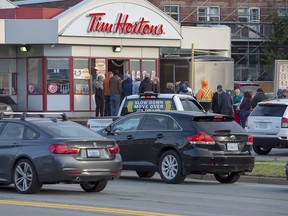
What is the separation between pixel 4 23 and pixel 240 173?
821 inches

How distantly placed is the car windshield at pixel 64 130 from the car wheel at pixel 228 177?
401 cm

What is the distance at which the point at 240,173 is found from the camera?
1939 cm

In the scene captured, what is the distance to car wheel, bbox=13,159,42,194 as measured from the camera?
52.4 feet

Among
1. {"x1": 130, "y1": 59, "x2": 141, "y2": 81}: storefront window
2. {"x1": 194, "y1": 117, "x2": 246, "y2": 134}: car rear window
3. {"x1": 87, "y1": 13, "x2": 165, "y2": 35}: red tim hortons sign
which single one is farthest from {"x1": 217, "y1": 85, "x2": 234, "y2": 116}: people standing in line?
{"x1": 130, "y1": 59, "x2": 141, "y2": 81}: storefront window

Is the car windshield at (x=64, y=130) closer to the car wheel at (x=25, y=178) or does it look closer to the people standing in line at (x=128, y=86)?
the car wheel at (x=25, y=178)

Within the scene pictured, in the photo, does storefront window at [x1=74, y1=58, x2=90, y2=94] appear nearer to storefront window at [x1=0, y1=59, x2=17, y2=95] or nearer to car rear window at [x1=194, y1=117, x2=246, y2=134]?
storefront window at [x1=0, y1=59, x2=17, y2=95]

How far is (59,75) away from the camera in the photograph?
1522 inches

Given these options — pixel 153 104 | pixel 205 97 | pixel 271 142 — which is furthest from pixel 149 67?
pixel 153 104

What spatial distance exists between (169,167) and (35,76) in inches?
832

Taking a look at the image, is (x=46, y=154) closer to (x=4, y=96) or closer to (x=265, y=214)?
(x=265, y=214)

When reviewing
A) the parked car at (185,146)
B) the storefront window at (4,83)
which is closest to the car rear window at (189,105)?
the parked car at (185,146)

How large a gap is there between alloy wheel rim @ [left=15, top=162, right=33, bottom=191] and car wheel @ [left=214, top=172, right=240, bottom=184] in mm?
5122

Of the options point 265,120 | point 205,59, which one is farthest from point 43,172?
point 205,59

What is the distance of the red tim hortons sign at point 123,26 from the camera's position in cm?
3828
